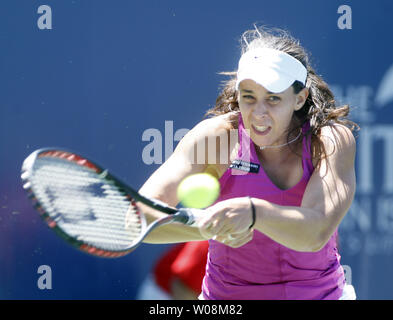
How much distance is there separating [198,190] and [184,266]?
1.01 metres

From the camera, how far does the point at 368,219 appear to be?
3.31 metres

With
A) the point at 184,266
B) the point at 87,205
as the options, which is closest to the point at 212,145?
the point at 87,205

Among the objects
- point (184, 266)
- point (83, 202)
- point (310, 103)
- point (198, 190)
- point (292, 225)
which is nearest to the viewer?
point (83, 202)

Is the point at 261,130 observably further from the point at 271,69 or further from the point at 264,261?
the point at 264,261

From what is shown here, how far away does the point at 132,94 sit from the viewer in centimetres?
314

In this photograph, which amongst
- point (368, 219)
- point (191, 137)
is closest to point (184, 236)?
point (191, 137)

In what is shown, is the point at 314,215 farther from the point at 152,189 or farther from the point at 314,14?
the point at 314,14

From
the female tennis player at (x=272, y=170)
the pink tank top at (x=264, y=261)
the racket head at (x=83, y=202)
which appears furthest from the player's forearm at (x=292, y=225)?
the racket head at (x=83, y=202)

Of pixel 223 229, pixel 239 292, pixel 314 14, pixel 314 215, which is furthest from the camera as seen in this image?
pixel 314 14

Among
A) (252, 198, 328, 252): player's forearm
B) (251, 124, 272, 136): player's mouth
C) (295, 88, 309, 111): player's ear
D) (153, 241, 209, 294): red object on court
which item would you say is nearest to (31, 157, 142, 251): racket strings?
(252, 198, 328, 252): player's forearm

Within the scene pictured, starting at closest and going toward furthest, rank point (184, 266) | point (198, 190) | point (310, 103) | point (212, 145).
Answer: point (198, 190), point (212, 145), point (310, 103), point (184, 266)

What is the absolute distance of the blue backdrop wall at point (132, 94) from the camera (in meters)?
3.05

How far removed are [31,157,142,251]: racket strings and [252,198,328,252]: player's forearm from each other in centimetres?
36

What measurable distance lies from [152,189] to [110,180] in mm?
336
